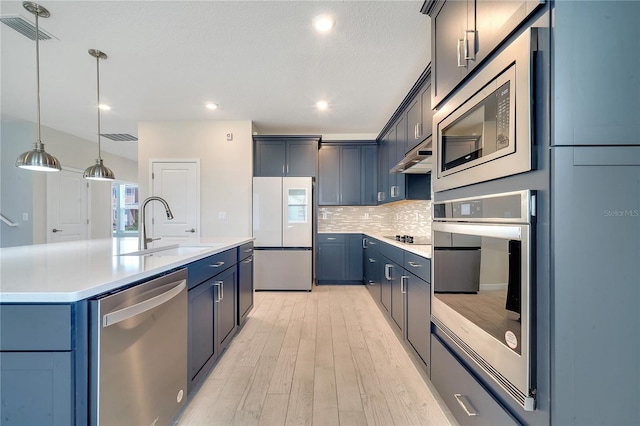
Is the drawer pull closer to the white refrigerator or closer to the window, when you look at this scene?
the white refrigerator

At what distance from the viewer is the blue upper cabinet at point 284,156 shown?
14.1 ft

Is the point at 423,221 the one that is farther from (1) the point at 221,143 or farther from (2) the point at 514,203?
(1) the point at 221,143

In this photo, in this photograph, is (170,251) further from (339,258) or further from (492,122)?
(339,258)

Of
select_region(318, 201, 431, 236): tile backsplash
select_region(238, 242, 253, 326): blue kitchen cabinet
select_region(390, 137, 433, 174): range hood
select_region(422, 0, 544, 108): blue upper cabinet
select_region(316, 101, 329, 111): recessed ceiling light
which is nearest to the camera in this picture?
select_region(422, 0, 544, 108): blue upper cabinet

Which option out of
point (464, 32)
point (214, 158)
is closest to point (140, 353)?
point (464, 32)

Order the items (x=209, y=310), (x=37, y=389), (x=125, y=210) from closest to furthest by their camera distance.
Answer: (x=37, y=389) → (x=209, y=310) → (x=125, y=210)

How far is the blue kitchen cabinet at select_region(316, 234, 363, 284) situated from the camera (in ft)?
14.6

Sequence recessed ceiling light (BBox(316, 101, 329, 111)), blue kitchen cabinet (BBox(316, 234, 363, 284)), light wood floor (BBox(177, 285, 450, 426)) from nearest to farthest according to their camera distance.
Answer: light wood floor (BBox(177, 285, 450, 426))
recessed ceiling light (BBox(316, 101, 329, 111))
blue kitchen cabinet (BBox(316, 234, 363, 284))

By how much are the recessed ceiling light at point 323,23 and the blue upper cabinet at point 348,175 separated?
254 cm

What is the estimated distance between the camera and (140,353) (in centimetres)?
109

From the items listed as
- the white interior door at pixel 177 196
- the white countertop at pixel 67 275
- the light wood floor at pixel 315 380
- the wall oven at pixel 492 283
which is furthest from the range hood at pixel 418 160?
the white interior door at pixel 177 196

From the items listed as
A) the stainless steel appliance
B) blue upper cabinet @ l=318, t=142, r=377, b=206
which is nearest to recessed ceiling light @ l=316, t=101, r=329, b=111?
blue upper cabinet @ l=318, t=142, r=377, b=206

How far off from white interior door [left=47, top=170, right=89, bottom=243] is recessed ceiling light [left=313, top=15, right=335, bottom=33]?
17.4 ft

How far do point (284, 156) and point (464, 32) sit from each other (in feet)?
10.8
